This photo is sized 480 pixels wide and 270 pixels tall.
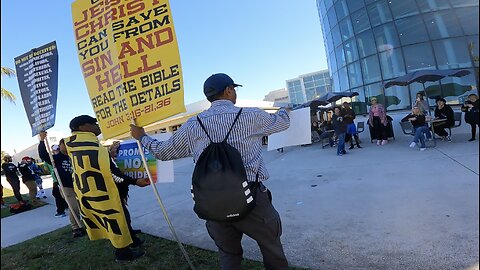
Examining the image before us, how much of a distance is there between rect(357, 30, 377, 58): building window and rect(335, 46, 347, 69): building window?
172 cm

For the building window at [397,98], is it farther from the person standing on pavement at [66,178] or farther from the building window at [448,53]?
the person standing on pavement at [66,178]

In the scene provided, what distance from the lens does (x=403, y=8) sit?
17.5 m

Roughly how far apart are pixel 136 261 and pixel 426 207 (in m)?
3.80

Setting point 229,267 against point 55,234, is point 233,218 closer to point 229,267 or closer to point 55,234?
point 229,267

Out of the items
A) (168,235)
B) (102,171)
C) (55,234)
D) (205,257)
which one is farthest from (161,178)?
(55,234)

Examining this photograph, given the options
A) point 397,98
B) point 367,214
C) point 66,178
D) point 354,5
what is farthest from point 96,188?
point 354,5

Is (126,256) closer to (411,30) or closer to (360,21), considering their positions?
(411,30)

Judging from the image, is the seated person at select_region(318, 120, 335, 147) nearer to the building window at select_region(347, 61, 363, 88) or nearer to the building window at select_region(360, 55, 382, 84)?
the building window at select_region(360, 55, 382, 84)

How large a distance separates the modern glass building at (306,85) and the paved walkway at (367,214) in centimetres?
5654

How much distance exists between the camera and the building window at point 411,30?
17203mm

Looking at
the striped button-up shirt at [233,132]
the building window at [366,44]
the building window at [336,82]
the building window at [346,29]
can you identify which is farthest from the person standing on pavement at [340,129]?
the building window at [336,82]

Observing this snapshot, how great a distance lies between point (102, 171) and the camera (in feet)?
11.9

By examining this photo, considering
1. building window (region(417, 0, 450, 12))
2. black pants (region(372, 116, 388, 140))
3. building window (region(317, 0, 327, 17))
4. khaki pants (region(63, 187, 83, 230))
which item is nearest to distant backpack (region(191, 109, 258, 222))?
khaki pants (region(63, 187, 83, 230))

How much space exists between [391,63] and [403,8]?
300 cm
